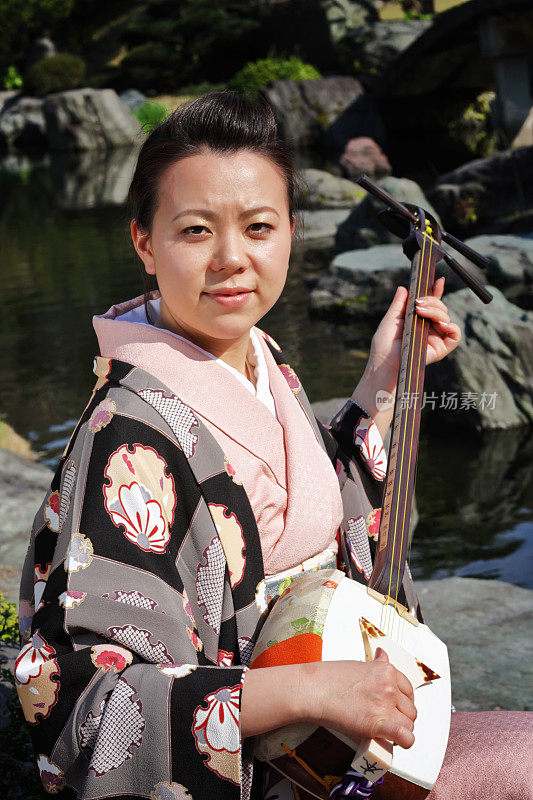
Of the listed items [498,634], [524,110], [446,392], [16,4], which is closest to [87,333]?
[446,392]

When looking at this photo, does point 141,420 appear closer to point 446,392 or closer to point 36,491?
point 36,491

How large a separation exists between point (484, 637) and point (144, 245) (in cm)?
217

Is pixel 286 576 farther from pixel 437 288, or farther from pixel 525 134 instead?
pixel 525 134

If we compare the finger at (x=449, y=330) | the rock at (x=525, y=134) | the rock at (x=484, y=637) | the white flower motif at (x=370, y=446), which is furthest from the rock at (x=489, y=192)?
the white flower motif at (x=370, y=446)

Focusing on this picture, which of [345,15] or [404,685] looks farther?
[345,15]

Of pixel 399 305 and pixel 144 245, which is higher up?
pixel 144 245

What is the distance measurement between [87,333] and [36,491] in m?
5.06

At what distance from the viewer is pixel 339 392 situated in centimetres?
698

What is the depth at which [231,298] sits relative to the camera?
73.9 inches

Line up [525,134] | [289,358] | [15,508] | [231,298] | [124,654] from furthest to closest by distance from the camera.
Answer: [525,134] < [289,358] < [15,508] < [231,298] < [124,654]

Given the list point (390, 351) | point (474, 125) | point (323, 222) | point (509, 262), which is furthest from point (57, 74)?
point (390, 351)

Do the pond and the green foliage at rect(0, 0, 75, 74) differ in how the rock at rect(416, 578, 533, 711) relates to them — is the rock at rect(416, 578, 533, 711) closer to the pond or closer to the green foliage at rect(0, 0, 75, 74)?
the pond

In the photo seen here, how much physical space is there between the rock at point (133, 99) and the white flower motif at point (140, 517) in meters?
27.6

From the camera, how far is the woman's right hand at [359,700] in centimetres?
146
